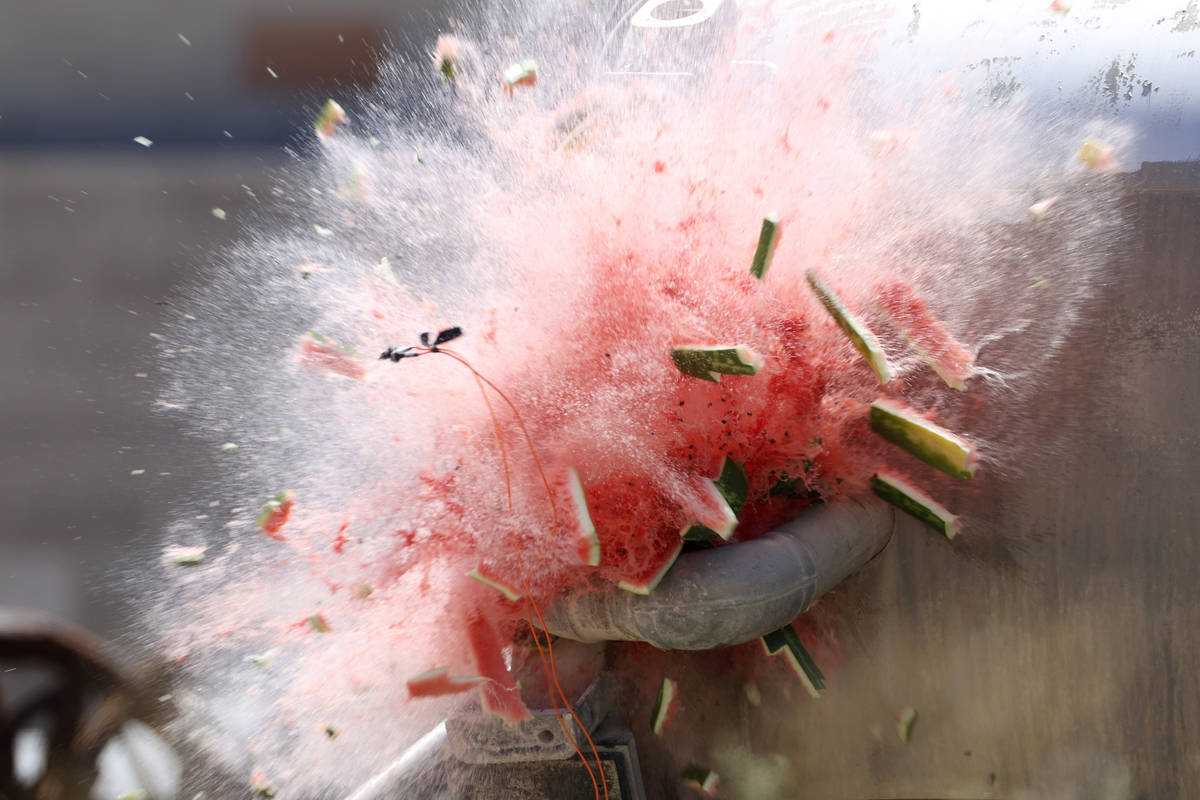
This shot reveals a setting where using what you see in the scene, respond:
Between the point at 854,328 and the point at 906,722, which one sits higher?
the point at 854,328

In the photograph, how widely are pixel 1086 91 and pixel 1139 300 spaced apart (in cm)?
30

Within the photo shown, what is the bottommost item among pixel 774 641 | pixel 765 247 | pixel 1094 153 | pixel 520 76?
pixel 774 641

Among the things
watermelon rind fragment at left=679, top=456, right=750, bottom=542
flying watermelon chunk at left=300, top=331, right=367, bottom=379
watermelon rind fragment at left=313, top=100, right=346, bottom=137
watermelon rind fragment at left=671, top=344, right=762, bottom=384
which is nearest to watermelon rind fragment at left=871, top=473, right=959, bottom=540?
watermelon rind fragment at left=679, top=456, right=750, bottom=542

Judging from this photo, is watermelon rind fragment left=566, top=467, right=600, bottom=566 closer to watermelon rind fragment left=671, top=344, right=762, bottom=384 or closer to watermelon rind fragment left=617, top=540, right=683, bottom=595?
watermelon rind fragment left=617, top=540, right=683, bottom=595

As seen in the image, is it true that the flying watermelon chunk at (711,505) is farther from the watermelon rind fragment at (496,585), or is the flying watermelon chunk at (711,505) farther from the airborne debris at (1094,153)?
the airborne debris at (1094,153)

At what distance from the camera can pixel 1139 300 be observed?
1.07 metres

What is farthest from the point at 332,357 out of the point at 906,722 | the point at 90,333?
Answer: the point at 90,333

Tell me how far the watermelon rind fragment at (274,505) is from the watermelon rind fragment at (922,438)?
0.77 metres

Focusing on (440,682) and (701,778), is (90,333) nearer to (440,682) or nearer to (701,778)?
(440,682)

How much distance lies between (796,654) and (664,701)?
0.74 ft

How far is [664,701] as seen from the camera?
3.83 feet

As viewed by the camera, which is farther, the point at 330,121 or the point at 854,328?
the point at 330,121

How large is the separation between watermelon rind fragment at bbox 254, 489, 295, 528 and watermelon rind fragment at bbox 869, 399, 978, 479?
30.5 inches

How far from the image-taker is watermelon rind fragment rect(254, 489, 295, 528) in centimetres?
103
